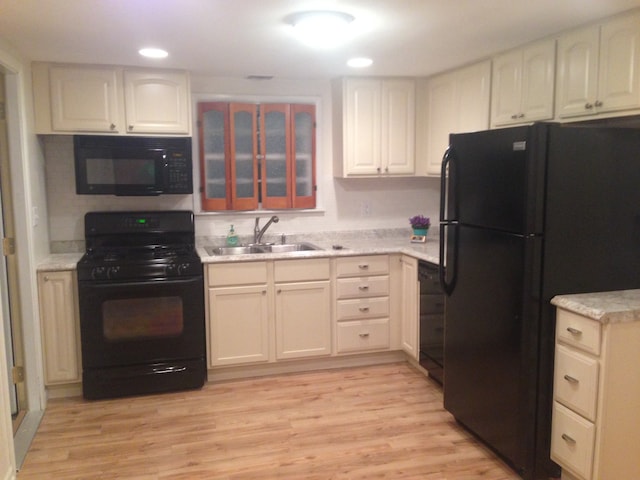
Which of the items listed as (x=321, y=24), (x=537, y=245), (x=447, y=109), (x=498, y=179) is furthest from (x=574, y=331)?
(x=447, y=109)

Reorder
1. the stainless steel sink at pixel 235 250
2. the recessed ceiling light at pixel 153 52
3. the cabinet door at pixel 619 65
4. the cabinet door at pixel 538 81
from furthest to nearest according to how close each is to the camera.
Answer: the stainless steel sink at pixel 235 250, the recessed ceiling light at pixel 153 52, the cabinet door at pixel 538 81, the cabinet door at pixel 619 65

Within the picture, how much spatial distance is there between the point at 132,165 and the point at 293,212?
Result: 1.33 m

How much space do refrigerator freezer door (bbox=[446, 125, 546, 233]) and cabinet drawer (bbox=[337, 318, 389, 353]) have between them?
134 cm

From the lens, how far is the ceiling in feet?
7.72

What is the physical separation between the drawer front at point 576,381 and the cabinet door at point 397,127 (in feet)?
7.20

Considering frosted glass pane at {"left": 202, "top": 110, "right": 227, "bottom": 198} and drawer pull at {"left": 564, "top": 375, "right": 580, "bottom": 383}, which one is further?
frosted glass pane at {"left": 202, "top": 110, "right": 227, "bottom": 198}

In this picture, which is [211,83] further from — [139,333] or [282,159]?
[139,333]

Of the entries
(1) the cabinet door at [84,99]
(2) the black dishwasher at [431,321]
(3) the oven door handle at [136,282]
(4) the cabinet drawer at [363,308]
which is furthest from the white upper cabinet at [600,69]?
(1) the cabinet door at [84,99]

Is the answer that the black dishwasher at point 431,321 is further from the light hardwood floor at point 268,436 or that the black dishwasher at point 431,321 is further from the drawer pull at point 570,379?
the drawer pull at point 570,379

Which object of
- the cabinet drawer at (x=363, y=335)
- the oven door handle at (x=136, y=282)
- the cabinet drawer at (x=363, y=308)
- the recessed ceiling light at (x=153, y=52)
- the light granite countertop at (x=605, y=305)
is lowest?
the cabinet drawer at (x=363, y=335)

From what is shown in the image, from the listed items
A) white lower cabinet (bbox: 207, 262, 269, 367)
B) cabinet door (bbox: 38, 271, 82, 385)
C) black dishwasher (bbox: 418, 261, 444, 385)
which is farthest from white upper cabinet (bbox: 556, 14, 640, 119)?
cabinet door (bbox: 38, 271, 82, 385)

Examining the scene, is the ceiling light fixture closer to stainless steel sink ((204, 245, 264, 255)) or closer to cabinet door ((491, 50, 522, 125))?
cabinet door ((491, 50, 522, 125))

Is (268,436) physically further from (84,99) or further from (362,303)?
(84,99)

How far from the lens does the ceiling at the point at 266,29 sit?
235 centimetres
